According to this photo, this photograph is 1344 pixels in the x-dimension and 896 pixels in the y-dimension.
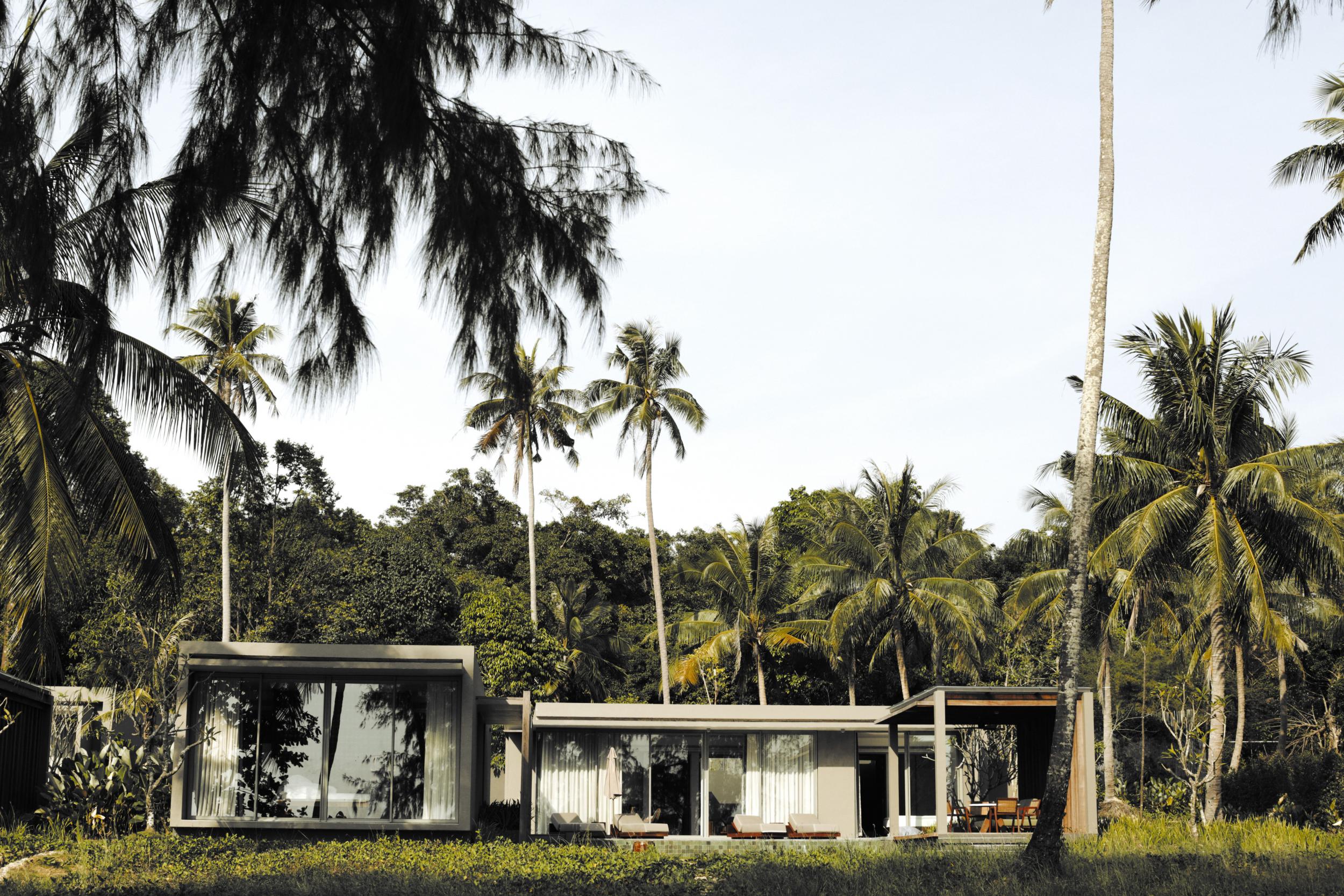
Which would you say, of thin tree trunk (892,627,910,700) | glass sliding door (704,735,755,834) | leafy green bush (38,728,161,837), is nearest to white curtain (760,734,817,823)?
glass sliding door (704,735,755,834)

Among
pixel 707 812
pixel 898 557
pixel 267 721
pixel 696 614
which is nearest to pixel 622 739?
pixel 707 812

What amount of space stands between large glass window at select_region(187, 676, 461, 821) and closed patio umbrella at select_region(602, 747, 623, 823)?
233 inches

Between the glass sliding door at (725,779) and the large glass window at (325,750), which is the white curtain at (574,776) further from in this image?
the large glass window at (325,750)

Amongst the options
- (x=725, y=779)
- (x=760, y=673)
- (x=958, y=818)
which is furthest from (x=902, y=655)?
(x=725, y=779)

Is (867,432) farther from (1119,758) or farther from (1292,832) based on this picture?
(1292,832)

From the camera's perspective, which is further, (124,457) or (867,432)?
(867,432)

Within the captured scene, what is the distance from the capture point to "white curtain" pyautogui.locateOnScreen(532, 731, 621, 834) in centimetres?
2170

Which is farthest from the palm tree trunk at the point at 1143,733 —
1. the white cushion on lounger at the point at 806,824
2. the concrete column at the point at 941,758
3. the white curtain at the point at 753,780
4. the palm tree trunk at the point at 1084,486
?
the palm tree trunk at the point at 1084,486

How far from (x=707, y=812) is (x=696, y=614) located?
13.1 m

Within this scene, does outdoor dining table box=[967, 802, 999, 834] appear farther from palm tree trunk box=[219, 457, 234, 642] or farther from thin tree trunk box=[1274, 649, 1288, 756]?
palm tree trunk box=[219, 457, 234, 642]

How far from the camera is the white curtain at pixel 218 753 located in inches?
629

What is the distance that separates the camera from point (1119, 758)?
106 feet

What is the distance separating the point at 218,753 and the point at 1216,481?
15582 mm

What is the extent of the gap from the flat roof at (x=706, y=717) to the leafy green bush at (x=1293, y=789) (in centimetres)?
684
